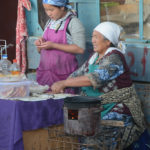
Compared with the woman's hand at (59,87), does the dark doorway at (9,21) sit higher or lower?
higher

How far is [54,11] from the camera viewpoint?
4285 mm

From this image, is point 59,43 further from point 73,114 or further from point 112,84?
point 73,114

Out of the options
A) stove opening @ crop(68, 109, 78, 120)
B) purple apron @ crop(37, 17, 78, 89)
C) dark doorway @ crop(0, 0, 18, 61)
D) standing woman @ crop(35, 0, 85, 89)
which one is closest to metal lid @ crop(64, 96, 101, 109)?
stove opening @ crop(68, 109, 78, 120)

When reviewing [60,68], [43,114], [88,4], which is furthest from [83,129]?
[88,4]

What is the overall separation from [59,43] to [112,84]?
2.94ft

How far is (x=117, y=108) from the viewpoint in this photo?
3.78m

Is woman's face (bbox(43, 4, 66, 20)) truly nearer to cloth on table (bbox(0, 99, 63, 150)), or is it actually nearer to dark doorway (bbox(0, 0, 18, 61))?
cloth on table (bbox(0, 99, 63, 150))

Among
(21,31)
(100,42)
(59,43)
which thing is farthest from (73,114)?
(21,31)

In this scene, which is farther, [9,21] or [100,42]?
[9,21]

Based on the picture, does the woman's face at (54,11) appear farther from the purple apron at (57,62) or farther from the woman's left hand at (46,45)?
the woman's left hand at (46,45)

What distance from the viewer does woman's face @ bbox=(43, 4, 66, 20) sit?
168 inches

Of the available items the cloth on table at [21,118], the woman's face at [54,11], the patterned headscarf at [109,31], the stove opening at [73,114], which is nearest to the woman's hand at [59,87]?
the cloth on table at [21,118]

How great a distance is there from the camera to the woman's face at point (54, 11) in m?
4.26

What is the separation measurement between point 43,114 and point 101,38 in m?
0.94
